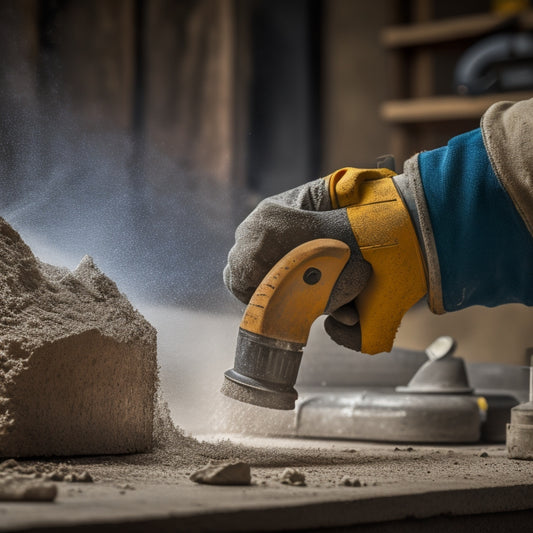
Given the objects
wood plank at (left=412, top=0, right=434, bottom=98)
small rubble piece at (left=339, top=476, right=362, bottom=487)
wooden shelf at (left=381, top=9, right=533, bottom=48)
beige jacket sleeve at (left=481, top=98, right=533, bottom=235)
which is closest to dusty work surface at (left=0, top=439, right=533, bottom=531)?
small rubble piece at (left=339, top=476, right=362, bottom=487)

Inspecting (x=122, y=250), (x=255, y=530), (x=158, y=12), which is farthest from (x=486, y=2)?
(x=255, y=530)

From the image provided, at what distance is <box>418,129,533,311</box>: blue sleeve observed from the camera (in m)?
1.12

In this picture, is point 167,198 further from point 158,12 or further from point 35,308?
point 158,12

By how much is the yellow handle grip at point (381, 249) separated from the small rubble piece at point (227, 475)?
38cm

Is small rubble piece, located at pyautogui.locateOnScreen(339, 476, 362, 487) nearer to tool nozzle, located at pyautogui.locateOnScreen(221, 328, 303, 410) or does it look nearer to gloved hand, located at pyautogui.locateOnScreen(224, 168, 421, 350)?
tool nozzle, located at pyautogui.locateOnScreen(221, 328, 303, 410)

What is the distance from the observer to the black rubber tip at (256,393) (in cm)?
110

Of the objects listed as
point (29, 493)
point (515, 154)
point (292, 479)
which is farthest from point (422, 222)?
point (29, 493)

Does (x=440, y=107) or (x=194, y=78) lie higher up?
(x=194, y=78)

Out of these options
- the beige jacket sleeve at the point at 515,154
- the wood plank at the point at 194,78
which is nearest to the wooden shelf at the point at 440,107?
the wood plank at the point at 194,78

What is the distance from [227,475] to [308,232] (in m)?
0.40

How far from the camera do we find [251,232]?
1.14 metres

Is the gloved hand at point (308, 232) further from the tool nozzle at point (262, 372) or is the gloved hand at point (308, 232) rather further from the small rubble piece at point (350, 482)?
the small rubble piece at point (350, 482)

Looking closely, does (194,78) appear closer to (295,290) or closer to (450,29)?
(450,29)

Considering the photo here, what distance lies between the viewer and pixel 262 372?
43.4 inches
